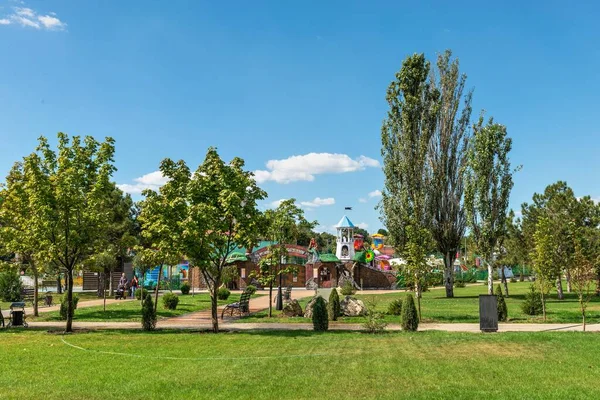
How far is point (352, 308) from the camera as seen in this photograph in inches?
890

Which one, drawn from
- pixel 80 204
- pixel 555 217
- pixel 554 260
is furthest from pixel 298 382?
pixel 555 217

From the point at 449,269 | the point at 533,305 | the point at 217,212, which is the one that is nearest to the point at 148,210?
the point at 217,212

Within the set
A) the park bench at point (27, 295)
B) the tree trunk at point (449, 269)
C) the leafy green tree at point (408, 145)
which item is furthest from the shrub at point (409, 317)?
the park bench at point (27, 295)

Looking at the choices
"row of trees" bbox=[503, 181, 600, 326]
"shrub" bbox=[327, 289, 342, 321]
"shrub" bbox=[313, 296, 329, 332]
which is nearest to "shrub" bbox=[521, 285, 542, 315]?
"row of trees" bbox=[503, 181, 600, 326]

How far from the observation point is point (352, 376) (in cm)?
1009

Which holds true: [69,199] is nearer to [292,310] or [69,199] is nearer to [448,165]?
[292,310]

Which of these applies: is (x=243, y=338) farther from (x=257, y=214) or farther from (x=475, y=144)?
(x=475, y=144)

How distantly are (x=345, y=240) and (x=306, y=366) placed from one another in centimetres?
4749

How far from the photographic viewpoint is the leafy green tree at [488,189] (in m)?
34.2

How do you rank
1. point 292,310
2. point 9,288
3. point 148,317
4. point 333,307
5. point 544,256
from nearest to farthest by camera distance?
point 148,317, point 544,256, point 333,307, point 292,310, point 9,288

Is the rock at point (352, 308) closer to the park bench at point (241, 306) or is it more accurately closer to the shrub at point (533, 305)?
the park bench at point (241, 306)

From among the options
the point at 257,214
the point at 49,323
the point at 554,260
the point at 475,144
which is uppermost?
the point at 475,144

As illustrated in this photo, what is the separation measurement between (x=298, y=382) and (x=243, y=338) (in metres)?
6.14

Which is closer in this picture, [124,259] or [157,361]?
[157,361]
